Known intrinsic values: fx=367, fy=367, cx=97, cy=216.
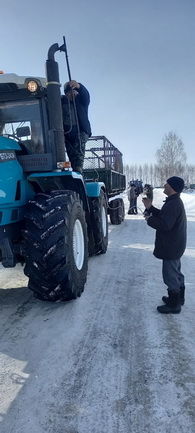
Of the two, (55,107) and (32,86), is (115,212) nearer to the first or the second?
(55,107)

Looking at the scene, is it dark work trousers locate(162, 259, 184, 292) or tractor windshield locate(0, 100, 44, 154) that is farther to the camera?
tractor windshield locate(0, 100, 44, 154)

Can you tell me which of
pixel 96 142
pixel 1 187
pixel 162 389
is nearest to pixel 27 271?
pixel 1 187

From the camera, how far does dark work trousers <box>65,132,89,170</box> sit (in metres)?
5.36

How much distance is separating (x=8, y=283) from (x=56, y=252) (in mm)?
1671

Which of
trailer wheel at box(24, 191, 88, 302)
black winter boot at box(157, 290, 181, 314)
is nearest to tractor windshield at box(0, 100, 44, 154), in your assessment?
trailer wheel at box(24, 191, 88, 302)

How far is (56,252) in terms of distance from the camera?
377 cm

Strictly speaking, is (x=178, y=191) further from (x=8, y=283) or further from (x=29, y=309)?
(x=8, y=283)

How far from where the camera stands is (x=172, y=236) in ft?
13.0

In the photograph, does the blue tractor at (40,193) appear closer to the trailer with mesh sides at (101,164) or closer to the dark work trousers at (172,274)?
the dark work trousers at (172,274)

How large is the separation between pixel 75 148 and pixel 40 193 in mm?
1428

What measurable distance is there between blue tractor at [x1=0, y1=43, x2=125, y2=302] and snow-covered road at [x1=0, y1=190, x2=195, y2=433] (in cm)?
41

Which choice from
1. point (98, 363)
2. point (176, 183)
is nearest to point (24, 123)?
point (176, 183)

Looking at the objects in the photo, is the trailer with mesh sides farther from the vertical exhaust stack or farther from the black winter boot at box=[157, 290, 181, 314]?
the black winter boot at box=[157, 290, 181, 314]

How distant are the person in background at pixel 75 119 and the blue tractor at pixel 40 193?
0.33 metres
